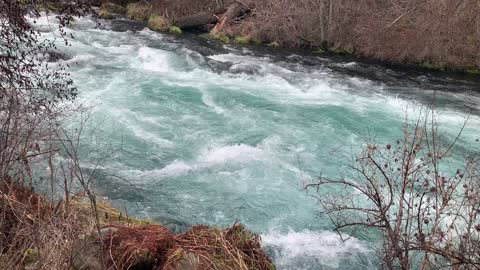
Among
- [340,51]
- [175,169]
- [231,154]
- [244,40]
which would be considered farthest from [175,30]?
[175,169]

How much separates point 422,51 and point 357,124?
8009 mm

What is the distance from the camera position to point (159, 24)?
23.5 m

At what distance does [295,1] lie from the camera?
21297 millimetres

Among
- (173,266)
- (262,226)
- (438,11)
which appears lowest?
(262,226)

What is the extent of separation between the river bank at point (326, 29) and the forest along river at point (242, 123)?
3.96 ft

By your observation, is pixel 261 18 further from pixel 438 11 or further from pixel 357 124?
pixel 357 124

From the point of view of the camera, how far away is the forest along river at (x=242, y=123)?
26.1ft

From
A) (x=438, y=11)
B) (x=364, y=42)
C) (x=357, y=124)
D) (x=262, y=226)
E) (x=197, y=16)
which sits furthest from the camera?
(x=197, y=16)

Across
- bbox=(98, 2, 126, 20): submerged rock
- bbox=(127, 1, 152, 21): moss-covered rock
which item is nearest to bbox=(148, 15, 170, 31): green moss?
bbox=(127, 1, 152, 21): moss-covered rock

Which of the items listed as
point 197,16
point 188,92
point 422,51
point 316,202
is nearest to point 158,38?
point 197,16

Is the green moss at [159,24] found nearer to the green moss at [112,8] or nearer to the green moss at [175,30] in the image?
the green moss at [175,30]

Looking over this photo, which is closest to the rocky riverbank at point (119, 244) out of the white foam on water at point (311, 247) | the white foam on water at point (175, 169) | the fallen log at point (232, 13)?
the white foam on water at point (311, 247)

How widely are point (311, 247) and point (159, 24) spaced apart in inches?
729

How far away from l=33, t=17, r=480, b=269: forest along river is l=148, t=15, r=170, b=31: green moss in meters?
2.36
